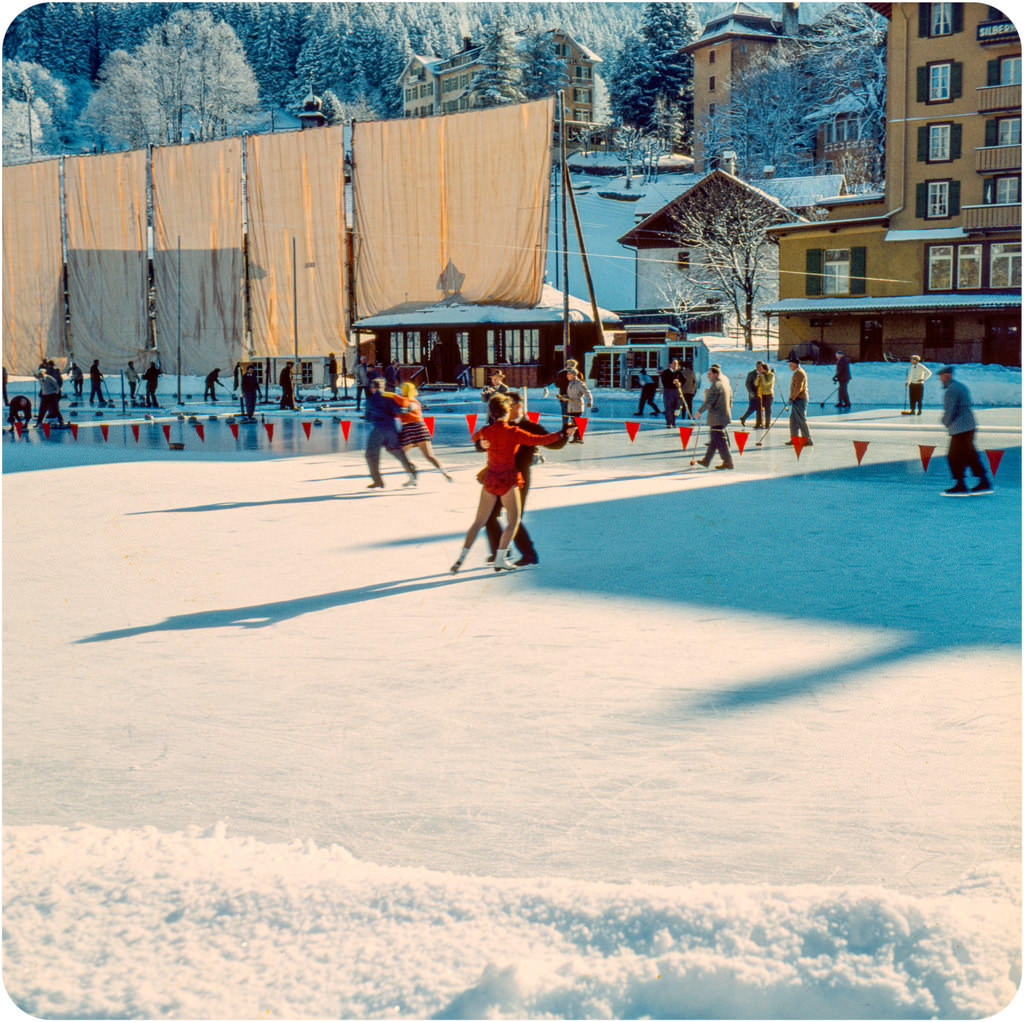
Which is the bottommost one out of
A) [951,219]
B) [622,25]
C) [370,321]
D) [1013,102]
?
[370,321]

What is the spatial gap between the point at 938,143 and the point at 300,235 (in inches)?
962

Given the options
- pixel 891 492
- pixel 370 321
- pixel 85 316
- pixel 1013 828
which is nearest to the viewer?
pixel 1013 828

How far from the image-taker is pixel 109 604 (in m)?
7.72

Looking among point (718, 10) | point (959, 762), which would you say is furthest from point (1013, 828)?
point (718, 10)

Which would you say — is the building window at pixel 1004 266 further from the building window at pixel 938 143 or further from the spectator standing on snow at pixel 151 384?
the spectator standing on snow at pixel 151 384

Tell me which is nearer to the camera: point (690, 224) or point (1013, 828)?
point (1013, 828)

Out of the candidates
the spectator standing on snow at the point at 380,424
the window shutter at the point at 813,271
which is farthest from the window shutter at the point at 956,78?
the spectator standing on snow at the point at 380,424

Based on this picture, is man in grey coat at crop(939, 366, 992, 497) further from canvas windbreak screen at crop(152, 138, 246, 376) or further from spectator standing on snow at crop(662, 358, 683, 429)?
canvas windbreak screen at crop(152, 138, 246, 376)

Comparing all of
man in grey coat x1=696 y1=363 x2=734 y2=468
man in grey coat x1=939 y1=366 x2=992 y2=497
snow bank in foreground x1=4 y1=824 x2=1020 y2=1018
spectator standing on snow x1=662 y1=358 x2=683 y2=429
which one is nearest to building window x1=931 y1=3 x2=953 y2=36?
spectator standing on snow x1=662 y1=358 x2=683 y2=429

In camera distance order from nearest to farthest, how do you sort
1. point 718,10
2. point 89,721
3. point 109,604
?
point 89,721, point 109,604, point 718,10

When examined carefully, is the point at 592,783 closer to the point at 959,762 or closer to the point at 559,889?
the point at 559,889

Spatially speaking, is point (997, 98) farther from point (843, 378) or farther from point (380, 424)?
point (380, 424)

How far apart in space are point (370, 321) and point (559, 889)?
141 ft

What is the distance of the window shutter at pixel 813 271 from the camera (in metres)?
43.6
